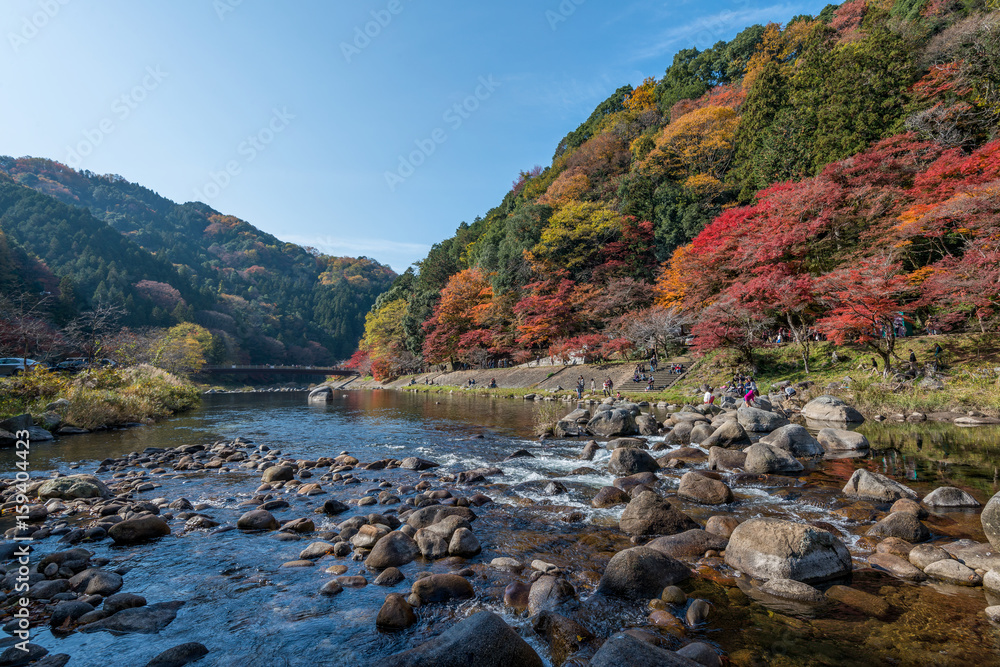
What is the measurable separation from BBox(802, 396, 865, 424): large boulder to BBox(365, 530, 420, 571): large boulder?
15.7 metres

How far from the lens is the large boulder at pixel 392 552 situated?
198 inches

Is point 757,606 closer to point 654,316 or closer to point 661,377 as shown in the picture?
point 661,377

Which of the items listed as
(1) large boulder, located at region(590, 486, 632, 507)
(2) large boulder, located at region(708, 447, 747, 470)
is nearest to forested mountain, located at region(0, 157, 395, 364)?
(1) large boulder, located at region(590, 486, 632, 507)

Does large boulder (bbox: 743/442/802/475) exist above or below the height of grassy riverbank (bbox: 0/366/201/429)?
below

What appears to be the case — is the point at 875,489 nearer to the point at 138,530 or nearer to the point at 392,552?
the point at 392,552

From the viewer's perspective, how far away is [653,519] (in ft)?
19.4

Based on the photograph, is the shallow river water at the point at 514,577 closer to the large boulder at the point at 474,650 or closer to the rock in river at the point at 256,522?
the rock in river at the point at 256,522

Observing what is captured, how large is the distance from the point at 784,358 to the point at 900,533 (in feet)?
69.8

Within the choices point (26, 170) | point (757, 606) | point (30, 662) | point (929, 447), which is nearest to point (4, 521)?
point (30, 662)

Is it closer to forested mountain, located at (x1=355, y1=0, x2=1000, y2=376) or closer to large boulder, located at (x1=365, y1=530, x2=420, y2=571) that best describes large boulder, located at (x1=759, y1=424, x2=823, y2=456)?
large boulder, located at (x1=365, y1=530, x2=420, y2=571)

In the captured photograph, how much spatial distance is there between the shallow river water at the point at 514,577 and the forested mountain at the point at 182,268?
59.3 m

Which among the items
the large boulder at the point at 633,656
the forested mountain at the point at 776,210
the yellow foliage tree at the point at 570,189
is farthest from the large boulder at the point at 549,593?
the yellow foliage tree at the point at 570,189

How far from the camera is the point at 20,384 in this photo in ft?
49.0

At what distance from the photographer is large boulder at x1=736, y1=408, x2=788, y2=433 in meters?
12.6
